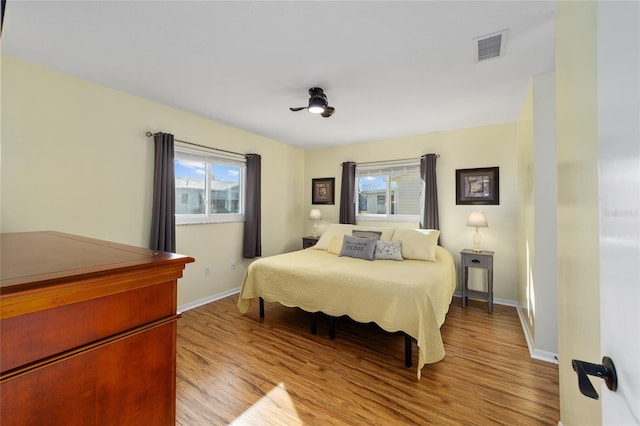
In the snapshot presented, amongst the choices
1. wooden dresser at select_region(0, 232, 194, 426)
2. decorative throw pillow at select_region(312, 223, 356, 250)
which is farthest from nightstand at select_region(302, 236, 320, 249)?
wooden dresser at select_region(0, 232, 194, 426)

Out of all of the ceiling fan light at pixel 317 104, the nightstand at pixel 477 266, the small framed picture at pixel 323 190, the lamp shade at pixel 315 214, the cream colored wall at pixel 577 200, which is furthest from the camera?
the small framed picture at pixel 323 190

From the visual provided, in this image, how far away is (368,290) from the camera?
93.4 inches

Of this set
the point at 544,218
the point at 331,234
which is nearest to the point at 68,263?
the point at 544,218

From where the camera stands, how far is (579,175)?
1.19m

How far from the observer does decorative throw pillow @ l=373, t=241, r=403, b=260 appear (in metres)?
3.35

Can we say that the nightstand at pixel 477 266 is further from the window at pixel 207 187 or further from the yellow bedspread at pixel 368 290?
the window at pixel 207 187

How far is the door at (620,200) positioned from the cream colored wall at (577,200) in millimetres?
590

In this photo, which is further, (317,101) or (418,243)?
(418,243)

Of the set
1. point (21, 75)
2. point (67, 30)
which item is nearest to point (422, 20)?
point (67, 30)

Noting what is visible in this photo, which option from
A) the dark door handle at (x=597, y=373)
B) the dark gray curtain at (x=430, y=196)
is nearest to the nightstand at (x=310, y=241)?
the dark gray curtain at (x=430, y=196)

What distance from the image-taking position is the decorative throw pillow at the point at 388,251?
3.35 metres

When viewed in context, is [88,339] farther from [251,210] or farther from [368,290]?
[251,210]

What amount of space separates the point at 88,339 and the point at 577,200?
1.88 metres

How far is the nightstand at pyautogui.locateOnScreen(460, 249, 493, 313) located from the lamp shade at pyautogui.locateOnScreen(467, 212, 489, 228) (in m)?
0.36
